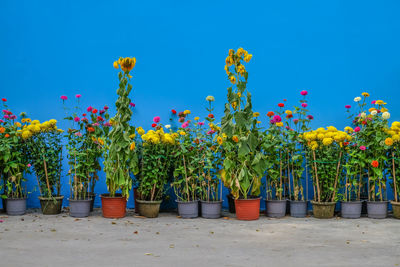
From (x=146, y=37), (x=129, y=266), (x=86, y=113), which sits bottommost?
(x=129, y=266)

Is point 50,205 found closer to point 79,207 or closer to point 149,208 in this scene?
point 79,207

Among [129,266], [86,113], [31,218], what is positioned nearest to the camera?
[129,266]

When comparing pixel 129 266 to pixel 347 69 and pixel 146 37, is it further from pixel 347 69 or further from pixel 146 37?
pixel 347 69

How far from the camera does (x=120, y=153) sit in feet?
17.3

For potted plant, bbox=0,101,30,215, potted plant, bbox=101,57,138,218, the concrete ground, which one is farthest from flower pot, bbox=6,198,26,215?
potted plant, bbox=101,57,138,218

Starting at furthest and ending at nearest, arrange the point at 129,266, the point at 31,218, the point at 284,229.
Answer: the point at 31,218 < the point at 284,229 < the point at 129,266

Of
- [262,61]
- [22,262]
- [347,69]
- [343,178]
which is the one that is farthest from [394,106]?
[22,262]

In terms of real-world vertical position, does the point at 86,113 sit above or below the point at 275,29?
below

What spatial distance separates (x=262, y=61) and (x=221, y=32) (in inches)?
29.4

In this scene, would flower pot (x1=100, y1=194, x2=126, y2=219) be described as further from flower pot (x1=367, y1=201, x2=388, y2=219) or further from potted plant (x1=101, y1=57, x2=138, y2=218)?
flower pot (x1=367, y1=201, x2=388, y2=219)

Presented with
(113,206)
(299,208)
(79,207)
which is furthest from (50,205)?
(299,208)

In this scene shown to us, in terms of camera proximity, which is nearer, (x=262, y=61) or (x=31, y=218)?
(x=31, y=218)

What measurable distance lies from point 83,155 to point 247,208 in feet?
7.32

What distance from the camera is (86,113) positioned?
19.8ft
